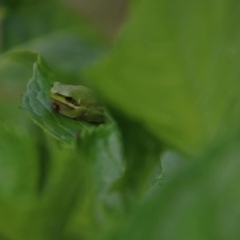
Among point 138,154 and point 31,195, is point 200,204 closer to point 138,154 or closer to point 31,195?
point 31,195

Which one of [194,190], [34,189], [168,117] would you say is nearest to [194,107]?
[168,117]

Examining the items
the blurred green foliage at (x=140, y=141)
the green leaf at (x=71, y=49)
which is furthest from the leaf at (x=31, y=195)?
the green leaf at (x=71, y=49)

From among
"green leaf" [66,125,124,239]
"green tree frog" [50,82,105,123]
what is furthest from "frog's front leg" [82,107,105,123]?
"green leaf" [66,125,124,239]

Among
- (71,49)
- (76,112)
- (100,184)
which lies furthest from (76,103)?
(71,49)

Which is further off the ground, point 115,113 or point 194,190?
point 194,190

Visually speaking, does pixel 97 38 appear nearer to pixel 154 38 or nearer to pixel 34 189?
pixel 154 38
